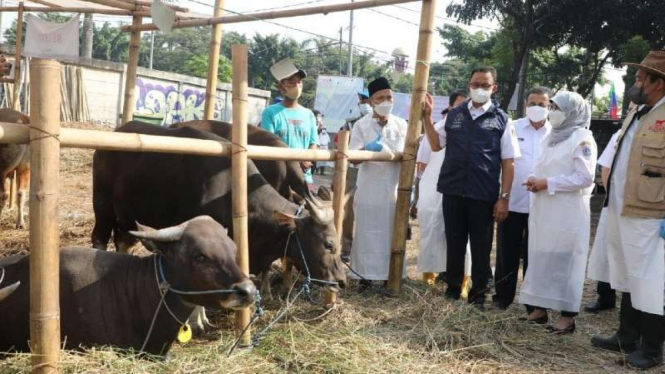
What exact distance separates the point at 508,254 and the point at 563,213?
29.1 inches

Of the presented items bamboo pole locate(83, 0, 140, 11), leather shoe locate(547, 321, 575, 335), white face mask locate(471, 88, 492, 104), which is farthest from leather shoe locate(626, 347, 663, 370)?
bamboo pole locate(83, 0, 140, 11)

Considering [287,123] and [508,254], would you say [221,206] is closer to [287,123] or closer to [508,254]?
[287,123]

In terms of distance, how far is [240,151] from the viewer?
4418 mm

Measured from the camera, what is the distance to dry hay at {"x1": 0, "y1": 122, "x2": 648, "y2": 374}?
12.5 feet

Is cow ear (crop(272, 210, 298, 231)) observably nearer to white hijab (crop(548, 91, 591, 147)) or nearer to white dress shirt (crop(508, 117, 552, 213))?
white dress shirt (crop(508, 117, 552, 213))

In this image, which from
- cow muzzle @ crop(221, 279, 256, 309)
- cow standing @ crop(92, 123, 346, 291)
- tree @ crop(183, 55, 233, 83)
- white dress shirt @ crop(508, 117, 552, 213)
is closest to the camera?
cow muzzle @ crop(221, 279, 256, 309)

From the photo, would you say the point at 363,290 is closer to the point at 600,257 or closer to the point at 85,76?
the point at 600,257

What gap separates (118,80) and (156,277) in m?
18.3

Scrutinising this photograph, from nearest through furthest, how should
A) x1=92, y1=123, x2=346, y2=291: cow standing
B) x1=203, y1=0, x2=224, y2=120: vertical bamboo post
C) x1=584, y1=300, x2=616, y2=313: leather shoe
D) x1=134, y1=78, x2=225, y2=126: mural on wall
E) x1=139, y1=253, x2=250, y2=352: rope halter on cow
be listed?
x1=139, y1=253, x2=250, y2=352: rope halter on cow < x1=92, y1=123, x2=346, y2=291: cow standing < x1=584, y1=300, x2=616, y2=313: leather shoe < x1=203, y1=0, x2=224, y2=120: vertical bamboo post < x1=134, y1=78, x2=225, y2=126: mural on wall

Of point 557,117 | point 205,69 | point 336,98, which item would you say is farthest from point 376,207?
point 205,69

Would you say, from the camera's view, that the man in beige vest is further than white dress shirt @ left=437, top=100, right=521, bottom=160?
No

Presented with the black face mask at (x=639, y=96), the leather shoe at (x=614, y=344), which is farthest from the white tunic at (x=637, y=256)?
the leather shoe at (x=614, y=344)

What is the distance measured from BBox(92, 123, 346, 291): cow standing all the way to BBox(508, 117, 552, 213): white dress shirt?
1.83 m

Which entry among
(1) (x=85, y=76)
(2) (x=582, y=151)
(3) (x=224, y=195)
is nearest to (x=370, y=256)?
(3) (x=224, y=195)
